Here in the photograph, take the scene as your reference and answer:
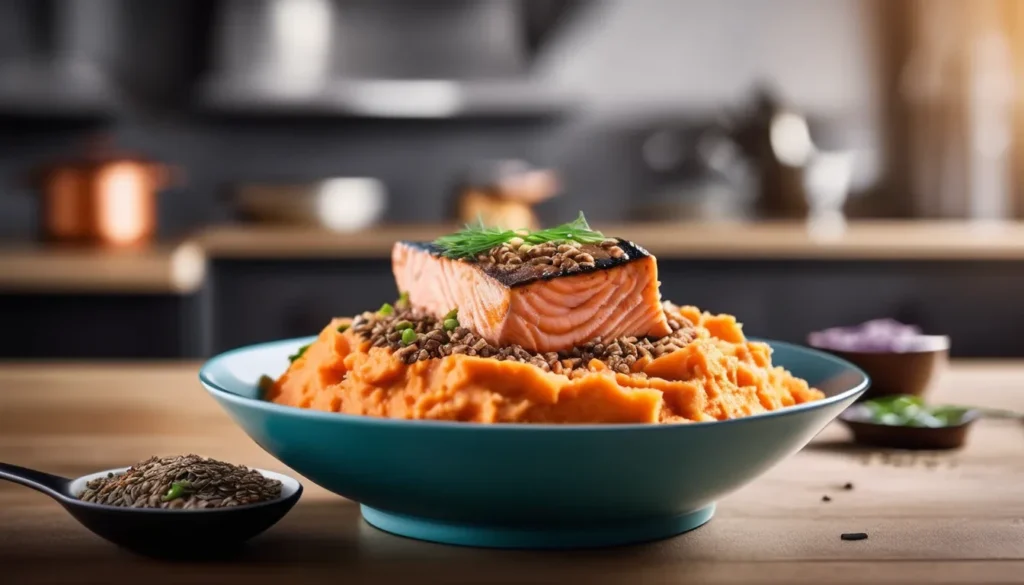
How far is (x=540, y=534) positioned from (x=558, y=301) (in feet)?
0.68

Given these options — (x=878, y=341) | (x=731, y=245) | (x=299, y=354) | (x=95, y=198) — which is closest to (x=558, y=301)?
(x=299, y=354)

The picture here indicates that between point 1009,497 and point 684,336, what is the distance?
13.2 inches

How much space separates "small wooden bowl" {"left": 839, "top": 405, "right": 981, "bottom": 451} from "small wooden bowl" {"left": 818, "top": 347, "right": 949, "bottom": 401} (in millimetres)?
88

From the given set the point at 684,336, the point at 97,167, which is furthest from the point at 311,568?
the point at 97,167

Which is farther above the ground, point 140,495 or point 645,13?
point 645,13

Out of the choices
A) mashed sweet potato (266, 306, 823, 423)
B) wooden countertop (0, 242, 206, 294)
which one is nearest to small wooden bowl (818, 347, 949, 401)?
mashed sweet potato (266, 306, 823, 423)

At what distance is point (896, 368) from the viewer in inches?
56.2

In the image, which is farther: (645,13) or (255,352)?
(645,13)

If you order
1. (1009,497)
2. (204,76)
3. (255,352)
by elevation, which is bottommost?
(1009,497)

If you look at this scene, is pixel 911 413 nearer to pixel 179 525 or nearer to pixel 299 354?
pixel 299 354

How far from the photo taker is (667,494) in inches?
35.8

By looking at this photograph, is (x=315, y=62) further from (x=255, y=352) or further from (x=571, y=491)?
(x=571, y=491)

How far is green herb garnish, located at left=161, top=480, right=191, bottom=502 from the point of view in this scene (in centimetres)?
93

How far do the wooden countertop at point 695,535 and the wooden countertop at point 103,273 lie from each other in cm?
167
